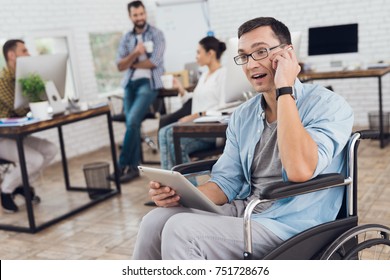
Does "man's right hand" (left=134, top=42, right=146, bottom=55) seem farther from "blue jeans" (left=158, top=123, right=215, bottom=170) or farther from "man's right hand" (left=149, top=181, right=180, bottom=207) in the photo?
"man's right hand" (left=149, top=181, right=180, bottom=207)

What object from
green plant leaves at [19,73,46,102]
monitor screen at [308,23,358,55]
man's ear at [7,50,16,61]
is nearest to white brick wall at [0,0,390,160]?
monitor screen at [308,23,358,55]

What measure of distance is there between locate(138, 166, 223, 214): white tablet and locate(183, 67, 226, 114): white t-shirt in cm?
178

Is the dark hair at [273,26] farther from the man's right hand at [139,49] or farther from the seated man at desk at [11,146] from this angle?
the man's right hand at [139,49]

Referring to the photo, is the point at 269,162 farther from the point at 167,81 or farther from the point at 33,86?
the point at 167,81

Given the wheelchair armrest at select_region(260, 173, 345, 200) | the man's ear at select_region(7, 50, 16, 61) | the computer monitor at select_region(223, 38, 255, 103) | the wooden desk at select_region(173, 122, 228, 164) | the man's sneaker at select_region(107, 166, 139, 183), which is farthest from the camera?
the man's sneaker at select_region(107, 166, 139, 183)

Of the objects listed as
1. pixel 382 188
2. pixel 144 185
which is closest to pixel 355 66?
pixel 382 188

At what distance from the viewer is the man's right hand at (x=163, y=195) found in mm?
1600

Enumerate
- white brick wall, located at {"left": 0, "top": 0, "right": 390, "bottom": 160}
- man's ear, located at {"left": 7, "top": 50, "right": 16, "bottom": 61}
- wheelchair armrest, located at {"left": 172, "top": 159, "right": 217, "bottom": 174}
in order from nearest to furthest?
wheelchair armrest, located at {"left": 172, "top": 159, "right": 217, "bottom": 174}
man's ear, located at {"left": 7, "top": 50, "right": 16, "bottom": 61}
white brick wall, located at {"left": 0, "top": 0, "right": 390, "bottom": 160}

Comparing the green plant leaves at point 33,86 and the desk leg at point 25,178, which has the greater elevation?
the green plant leaves at point 33,86

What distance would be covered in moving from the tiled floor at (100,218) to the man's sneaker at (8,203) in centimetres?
5

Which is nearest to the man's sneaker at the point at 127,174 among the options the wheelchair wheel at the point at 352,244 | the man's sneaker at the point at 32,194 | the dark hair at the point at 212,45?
the man's sneaker at the point at 32,194

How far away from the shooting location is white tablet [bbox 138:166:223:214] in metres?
1.47

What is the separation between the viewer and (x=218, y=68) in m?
3.51

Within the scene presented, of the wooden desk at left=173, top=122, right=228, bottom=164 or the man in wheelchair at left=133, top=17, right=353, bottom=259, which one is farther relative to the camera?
the wooden desk at left=173, top=122, right=228, bottom=164
